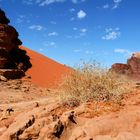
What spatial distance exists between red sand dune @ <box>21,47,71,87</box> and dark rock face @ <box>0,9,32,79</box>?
69 centimetres

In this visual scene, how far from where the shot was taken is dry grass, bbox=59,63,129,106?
23.5 ft

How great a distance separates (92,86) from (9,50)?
16975 mm

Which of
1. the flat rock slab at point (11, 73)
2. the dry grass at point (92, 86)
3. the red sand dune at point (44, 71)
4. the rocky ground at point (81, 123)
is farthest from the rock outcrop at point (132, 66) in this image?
the rocky ground at point (81, 123)

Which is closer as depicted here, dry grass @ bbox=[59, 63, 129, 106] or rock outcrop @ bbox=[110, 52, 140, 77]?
dry grass @ bbox=[59, 63, 129, 106]

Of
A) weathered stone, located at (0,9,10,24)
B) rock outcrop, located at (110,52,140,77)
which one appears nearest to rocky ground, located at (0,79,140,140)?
weathered stone, located at (0,9,10,24)

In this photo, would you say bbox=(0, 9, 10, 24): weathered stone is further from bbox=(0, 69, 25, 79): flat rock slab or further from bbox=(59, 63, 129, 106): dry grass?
bbox=(59, 63, 129, 106): dry grass

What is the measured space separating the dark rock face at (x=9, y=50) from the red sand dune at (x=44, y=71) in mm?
690

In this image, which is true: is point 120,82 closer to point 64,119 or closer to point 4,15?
point 64,119

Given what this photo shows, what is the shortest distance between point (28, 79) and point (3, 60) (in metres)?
1.87

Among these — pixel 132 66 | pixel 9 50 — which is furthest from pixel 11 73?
pixel 132 66

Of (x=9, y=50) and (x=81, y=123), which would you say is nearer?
(x=81, y=123)

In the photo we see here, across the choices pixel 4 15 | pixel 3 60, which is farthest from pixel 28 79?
pixel 4 15

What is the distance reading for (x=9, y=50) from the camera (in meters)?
23.7

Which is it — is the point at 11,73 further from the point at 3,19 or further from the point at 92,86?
the point at 92,86
